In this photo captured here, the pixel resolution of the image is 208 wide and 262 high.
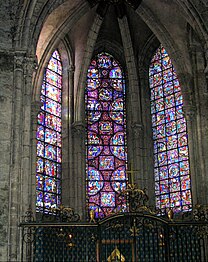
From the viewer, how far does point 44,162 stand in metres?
22.4

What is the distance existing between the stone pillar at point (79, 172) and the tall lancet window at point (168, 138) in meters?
2.60

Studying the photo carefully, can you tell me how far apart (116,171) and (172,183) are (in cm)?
221

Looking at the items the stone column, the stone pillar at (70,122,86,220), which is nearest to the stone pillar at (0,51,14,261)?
the stone column

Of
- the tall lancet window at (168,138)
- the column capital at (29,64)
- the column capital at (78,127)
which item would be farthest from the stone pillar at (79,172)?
the column capital at (29,64)

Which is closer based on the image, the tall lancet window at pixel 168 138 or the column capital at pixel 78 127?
the tall lancet window at pixel 168 138

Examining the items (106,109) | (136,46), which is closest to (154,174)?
(106,109)

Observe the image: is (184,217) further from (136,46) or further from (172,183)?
(136,46)

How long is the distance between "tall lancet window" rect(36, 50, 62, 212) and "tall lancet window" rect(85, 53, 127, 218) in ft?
3.94

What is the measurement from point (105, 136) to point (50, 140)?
2270 millimetres

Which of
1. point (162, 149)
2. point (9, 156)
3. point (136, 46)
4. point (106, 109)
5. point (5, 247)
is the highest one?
point (136, 46)

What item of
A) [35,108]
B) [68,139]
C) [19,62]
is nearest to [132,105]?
[68,139]

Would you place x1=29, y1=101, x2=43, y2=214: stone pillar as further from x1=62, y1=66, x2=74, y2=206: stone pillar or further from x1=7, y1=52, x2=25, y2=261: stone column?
x1=7, y1=52, x2=25, y2=261: stone column

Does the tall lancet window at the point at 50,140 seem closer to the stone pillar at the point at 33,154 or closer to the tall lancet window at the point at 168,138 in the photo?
the stone pillar at the point at 33,154

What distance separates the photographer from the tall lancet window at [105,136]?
23125mm
